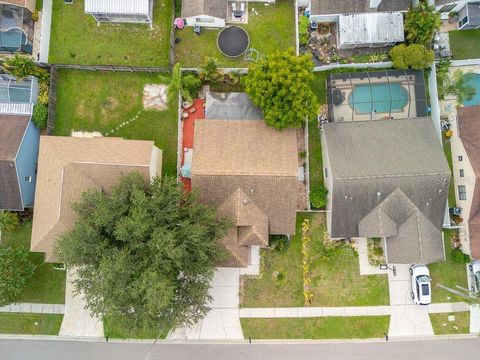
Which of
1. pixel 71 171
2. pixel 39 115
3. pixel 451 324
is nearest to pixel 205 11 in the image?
pixel 39 115

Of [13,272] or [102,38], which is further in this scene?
[102,38]

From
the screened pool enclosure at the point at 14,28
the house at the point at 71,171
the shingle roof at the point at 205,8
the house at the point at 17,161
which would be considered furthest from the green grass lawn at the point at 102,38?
the house at the point at 71,171

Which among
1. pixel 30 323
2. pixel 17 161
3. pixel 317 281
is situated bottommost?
pixel 30 323

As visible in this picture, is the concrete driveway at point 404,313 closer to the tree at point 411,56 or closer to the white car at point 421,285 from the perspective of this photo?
the white car at point 421,285

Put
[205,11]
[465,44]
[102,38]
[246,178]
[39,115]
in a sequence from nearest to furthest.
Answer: [246,178]
[205,11]
[39,115]
[465,44]
[102,38]

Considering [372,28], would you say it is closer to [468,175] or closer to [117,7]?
[468,175]

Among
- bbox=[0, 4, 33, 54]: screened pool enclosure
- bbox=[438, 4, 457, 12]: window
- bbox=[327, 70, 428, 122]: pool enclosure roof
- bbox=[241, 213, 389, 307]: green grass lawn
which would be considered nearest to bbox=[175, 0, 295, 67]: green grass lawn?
bbox=[327, 70, 428, 122]: pool enclosure roof

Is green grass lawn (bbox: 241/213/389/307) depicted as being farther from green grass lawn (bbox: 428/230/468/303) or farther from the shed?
the shed
